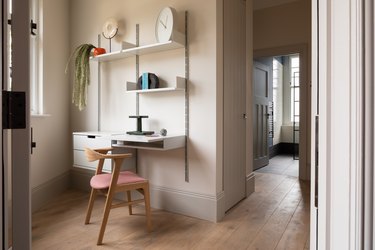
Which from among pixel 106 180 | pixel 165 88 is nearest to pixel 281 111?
pixel 165 88

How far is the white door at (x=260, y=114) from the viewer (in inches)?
177

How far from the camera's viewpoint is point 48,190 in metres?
3.06

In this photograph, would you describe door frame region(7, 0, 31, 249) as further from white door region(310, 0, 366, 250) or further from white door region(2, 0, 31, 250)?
white door region(310, 0, 366, 250)

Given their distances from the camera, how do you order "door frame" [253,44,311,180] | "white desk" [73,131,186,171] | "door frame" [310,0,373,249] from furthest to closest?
"door frame" [253,44,311,180] → "white desk" [73,131,186,171] → "door frame" [310,0,373,249]

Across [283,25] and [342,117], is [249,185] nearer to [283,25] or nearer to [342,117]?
[283,25]

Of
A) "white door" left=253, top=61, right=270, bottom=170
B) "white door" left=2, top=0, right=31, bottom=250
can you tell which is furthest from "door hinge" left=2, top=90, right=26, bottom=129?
"white door" left=253, top=61, right=270, bottom=170

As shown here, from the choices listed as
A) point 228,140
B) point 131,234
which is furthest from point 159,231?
point 228,140

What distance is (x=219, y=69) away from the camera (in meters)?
2.49

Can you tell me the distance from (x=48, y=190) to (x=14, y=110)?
274 cm

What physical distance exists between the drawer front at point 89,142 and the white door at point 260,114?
106 inches

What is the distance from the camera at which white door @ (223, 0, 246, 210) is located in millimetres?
2657

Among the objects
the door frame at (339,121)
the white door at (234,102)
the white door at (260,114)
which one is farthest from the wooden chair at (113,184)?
the white door at (260,114)

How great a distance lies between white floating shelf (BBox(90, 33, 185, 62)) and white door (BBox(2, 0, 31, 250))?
1.80 metres

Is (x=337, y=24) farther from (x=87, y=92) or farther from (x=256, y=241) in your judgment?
(x=87, y=92)
